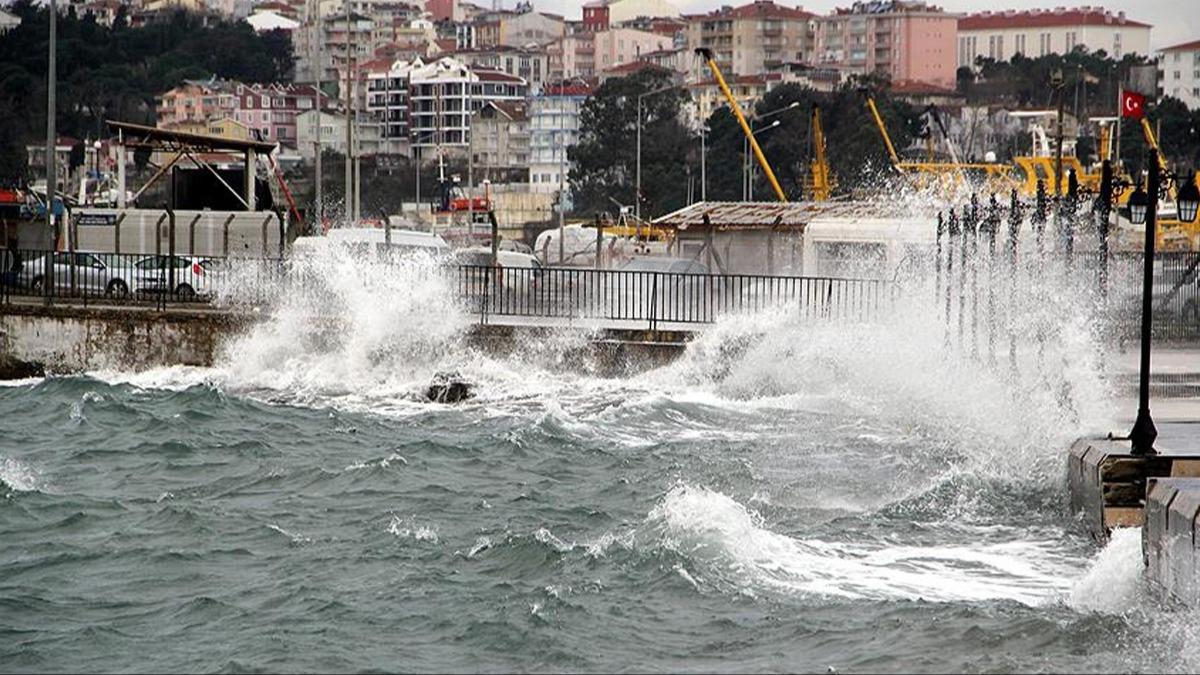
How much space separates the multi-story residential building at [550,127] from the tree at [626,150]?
42.9 metres

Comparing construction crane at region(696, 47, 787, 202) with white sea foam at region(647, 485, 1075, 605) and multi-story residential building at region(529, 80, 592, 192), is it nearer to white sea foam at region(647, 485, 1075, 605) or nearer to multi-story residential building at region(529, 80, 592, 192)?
white sea foam at region(647, 485, 1075, 605)

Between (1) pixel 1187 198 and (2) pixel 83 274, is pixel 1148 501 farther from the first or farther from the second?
(2) pixel 83 274

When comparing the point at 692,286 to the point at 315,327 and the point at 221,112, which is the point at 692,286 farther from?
the point at 221,112

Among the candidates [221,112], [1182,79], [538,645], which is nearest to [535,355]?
[538,645]

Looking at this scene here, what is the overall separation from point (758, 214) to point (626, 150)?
228ft

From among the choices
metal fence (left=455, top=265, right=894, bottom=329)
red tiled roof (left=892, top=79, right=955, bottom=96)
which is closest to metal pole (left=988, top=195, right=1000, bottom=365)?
metal fence (left=455, top=265, right=894, bottom=329)

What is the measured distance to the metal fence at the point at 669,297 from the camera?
3238 cm

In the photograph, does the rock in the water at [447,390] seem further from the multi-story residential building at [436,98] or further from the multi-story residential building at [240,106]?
the multi-story residential building at [436,98]

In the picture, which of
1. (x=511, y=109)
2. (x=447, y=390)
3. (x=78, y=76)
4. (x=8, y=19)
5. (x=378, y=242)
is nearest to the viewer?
(x=447, y=390)

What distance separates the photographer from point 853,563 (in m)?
16.8

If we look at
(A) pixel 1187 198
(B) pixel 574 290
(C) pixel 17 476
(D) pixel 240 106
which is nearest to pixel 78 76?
(D) pixel 240 106

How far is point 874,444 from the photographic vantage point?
24.9 metres

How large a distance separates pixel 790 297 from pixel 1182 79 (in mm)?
87421

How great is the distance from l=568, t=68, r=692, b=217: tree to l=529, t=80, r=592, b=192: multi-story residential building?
42925 millimetres
